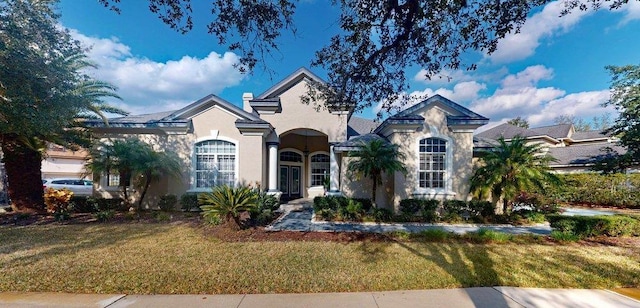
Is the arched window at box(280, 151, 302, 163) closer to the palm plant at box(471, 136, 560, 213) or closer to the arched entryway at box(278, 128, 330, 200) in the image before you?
the arched entryway at box(278, 128, 330, 200)

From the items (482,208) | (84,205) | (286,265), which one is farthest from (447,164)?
(84,205)

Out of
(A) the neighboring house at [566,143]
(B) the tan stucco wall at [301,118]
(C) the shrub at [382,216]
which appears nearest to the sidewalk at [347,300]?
(C) the shrub at [382,216]

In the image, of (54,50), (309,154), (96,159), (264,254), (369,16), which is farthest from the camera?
(309,154)

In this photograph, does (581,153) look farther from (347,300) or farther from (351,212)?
(347,300)

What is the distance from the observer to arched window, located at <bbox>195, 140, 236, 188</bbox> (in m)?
13.5

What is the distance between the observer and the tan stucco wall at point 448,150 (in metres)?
12.4

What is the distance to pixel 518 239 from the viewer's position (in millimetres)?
7945

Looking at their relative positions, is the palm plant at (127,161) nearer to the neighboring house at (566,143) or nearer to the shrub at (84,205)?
the shrub at (84,205)

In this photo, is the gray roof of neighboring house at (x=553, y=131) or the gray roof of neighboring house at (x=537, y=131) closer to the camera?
the gray roof of neighboring house at (x=537, y=131)

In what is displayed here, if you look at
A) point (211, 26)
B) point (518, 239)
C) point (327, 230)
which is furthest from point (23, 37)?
point (518, 239)

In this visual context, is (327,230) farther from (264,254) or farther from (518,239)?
(518,239)

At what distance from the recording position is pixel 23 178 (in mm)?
11430

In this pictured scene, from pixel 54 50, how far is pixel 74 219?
643cm

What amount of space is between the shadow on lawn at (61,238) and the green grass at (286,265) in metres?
0.03
